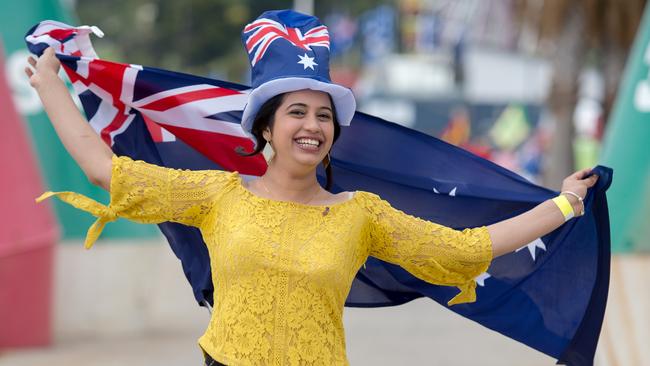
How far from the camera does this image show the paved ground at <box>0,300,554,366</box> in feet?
28.8

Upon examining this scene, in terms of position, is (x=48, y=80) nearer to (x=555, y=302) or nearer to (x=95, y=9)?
(x=555, y=302)

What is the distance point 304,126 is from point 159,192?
1.58 feet

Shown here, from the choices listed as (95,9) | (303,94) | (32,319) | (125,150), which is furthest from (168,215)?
(95,9)

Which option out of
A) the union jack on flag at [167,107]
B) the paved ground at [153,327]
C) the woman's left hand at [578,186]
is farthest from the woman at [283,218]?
the paved ground at [153,327]

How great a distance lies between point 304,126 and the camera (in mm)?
3709

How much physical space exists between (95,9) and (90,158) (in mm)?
63108

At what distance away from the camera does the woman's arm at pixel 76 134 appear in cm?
379

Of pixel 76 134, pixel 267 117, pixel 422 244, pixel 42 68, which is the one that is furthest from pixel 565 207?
pixel 42 68

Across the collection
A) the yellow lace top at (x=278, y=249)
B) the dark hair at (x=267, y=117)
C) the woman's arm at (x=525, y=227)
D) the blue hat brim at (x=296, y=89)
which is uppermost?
the blue hat brim at (x=296, y=89)

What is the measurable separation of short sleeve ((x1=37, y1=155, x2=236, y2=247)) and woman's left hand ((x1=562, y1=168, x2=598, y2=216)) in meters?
1.12

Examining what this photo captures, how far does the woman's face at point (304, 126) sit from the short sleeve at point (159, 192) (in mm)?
231

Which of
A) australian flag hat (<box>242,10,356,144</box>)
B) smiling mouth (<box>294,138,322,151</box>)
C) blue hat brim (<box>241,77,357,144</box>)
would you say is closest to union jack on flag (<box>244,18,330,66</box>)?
australian flag hat (<box>242,10,356,144</box>)

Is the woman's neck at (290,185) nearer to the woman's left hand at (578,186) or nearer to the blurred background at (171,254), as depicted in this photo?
the woman's left hand at (578,186)

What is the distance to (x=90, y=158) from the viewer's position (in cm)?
379
